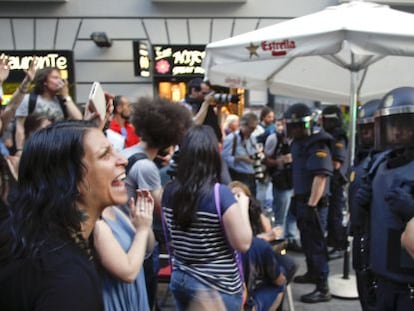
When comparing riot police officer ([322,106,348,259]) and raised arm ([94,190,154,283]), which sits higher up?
raised arm ([94,190,154,283])

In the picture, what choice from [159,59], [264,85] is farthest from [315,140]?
[159,59]

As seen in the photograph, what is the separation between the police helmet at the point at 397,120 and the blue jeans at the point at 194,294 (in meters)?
1.23

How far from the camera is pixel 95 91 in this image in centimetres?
221

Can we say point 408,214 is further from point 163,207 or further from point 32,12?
point 32,12

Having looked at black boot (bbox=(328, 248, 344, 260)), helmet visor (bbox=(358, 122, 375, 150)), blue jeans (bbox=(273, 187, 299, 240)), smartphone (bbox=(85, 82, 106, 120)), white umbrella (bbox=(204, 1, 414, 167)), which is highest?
white umbrella (bbox=(204, 1, 414, 167))

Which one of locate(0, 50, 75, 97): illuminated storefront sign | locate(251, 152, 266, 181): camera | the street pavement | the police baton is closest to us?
the street pavement

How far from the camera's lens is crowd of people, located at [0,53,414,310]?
4.33ft

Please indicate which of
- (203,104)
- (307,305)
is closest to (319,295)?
(307,305)

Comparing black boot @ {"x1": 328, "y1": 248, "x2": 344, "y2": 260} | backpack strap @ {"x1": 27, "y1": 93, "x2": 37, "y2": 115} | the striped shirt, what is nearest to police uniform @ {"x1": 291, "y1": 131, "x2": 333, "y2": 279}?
black boot @ {"x1": 328, "y1": 248, "x2": 344, "y2": 260}

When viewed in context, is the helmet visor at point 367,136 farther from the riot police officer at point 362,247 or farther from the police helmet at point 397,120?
the police helmet at point 397,120

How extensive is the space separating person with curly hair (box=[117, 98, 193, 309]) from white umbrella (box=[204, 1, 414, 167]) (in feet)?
3.80

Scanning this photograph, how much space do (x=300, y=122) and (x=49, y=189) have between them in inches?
150

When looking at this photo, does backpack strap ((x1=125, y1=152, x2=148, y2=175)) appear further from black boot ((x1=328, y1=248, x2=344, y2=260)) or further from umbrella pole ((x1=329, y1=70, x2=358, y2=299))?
black boot ((x1=328, y1=248, x2=344, y2=260))

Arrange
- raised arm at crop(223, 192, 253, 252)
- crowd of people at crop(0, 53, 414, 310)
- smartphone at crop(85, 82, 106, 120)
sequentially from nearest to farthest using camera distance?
crowd of people at crop(0, 53, 414, 310) → smartphone at crop(85, 82, 106, 120) → raised arm at crop(223, 192, 253, 252)
